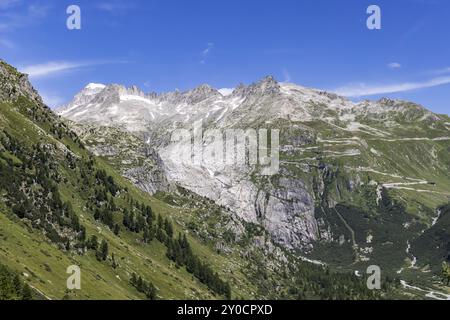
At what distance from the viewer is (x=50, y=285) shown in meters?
139

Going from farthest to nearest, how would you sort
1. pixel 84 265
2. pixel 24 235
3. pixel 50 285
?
pixel 84 265
pixel 24 235
pixel 50 285
